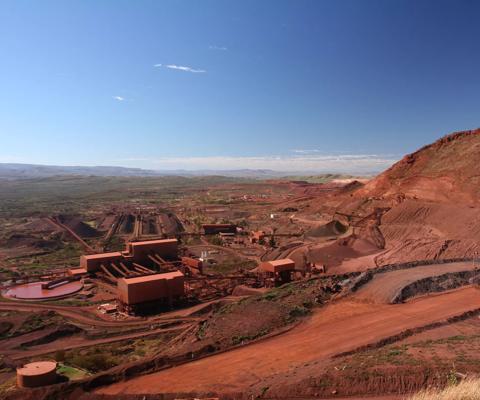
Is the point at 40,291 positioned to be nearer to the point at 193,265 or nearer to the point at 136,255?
the point at 136,255

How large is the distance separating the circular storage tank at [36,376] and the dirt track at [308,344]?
2600mm

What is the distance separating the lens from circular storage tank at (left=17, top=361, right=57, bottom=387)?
13.8 meters

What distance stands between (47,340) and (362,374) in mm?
18331

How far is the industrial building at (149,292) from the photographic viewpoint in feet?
84.5

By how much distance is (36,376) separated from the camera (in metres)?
13.8

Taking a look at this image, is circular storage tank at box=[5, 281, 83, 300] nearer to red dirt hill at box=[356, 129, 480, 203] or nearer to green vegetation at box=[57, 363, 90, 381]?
green vegetation at box=[57, 363, 90, 381]

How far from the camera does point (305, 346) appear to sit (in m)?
15.6

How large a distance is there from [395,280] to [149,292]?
54.2 feet

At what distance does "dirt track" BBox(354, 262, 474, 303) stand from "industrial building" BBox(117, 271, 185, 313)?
1321 centimetres

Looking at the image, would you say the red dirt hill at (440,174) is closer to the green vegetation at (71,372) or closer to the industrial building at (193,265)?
the industrial building at (193,265)

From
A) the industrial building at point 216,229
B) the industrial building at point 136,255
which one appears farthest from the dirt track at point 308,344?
the industrial building at point 216,229

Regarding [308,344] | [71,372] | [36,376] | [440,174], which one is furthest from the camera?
[440,174]

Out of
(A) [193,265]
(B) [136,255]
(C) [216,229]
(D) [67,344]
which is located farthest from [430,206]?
(D) [67,344]

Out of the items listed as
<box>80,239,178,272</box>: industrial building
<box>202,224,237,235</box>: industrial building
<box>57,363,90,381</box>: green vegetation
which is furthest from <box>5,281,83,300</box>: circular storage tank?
<box>202,224,237,235</box>: industrial building
